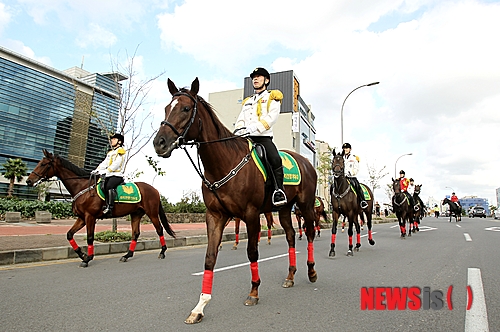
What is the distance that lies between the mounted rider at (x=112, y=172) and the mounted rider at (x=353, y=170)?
21.2 feet

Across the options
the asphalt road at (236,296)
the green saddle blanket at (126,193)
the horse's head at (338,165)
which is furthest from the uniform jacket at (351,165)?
the green saddle blanket at (126,193)

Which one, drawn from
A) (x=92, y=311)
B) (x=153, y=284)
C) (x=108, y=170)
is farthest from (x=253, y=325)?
(x=108, y=170)

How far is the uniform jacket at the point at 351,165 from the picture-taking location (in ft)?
33.7

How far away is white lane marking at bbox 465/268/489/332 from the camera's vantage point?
3246 millimetres

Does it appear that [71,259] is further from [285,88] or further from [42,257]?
[285,88]

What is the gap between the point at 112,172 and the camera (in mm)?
8273

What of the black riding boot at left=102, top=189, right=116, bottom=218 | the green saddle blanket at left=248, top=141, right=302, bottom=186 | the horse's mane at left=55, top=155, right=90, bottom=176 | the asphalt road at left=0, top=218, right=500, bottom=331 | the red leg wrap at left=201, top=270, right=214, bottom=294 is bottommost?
the asphalt road at left=0, top=218, right=500, bottom=331

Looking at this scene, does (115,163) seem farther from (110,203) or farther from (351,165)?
(351,165)

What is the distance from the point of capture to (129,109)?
12273mm

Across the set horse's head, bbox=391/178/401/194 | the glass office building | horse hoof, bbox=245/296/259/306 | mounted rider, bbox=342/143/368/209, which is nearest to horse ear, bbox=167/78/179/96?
horse hoof, bbox=245/296/259/306

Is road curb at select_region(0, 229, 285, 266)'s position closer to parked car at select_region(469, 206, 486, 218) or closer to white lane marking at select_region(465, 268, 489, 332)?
white lane marking at select_region(465, 268, 489, 332)

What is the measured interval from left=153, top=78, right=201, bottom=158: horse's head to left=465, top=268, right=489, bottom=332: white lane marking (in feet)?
11.6

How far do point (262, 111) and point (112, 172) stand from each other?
5.16 metres

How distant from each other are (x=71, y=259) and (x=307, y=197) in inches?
244
